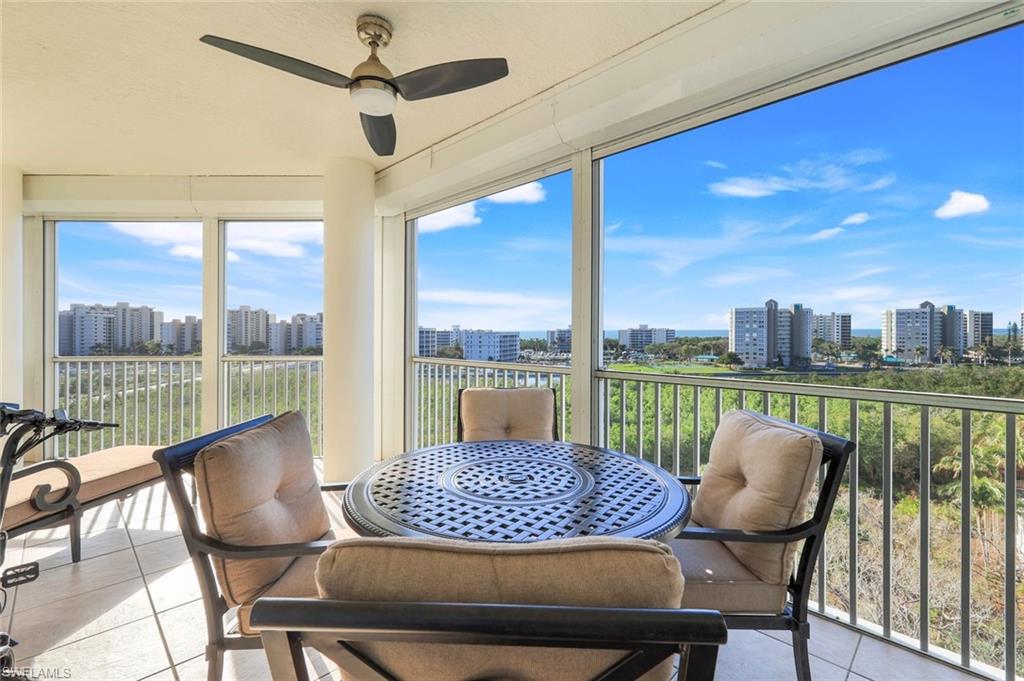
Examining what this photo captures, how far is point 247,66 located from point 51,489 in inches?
95.6

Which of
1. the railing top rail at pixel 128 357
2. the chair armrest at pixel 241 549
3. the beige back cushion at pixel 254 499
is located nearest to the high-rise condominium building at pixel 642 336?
the beige back cushion at pixel 254 499

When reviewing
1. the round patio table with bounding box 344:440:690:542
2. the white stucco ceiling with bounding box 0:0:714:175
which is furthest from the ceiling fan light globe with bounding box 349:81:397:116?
the round patio table with bounding box 344:440:690:542

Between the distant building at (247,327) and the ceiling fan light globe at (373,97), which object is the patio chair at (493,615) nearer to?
the ceiling fan light globe at (373,97)

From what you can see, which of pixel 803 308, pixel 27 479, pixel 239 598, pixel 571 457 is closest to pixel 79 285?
pixel 27 479

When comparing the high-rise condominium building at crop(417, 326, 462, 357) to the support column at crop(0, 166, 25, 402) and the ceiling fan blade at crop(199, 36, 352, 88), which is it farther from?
the support column at crop(0, 166, 25, 402)

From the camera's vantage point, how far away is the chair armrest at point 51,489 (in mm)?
2125

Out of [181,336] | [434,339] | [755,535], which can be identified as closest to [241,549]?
[755,535]

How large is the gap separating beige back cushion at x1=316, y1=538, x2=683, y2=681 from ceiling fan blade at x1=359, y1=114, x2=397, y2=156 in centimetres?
226

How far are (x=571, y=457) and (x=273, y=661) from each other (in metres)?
1.34

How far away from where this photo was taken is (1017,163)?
5.42 feet

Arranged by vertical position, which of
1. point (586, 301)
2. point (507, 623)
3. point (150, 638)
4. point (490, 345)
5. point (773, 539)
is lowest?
point (150, 638)

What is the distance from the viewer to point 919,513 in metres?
1.90

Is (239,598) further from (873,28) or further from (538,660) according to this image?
(873,28)

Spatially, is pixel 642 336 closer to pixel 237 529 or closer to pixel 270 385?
pixel 237 529
